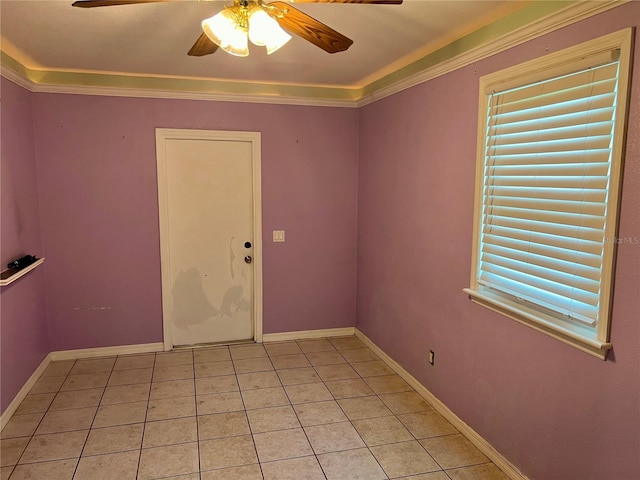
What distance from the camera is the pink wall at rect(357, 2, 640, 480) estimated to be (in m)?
1.75

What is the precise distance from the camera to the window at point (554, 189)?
70.3 inches

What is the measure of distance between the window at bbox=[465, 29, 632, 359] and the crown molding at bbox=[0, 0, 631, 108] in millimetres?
154

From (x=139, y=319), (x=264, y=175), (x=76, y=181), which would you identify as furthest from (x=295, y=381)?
(x=76, y=181)

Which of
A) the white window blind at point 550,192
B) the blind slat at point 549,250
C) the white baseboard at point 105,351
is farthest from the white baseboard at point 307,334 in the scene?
the blind slat at point 549,250

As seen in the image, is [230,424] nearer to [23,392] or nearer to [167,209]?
[23,392]

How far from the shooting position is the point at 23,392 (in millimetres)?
3174

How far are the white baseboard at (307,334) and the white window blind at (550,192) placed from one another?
7.21 feet

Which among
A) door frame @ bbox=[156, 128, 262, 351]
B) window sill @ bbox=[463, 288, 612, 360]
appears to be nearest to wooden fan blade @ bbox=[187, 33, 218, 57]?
door frame @ bbox=[156, 128, 262, 351]

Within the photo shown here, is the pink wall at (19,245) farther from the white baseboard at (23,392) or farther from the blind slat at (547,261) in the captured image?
the blind slat at (547,261)

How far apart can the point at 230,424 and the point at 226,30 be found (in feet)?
7.65

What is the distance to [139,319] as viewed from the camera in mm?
4012

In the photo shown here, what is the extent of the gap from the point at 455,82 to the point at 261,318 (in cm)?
272

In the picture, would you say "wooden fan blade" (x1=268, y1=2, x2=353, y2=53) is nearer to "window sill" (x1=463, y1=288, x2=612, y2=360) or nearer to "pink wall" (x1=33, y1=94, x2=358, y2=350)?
"window sill" (x1=463, y1=288, x2=612, y2=360)

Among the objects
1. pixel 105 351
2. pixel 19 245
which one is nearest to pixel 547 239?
pixel 19 245
